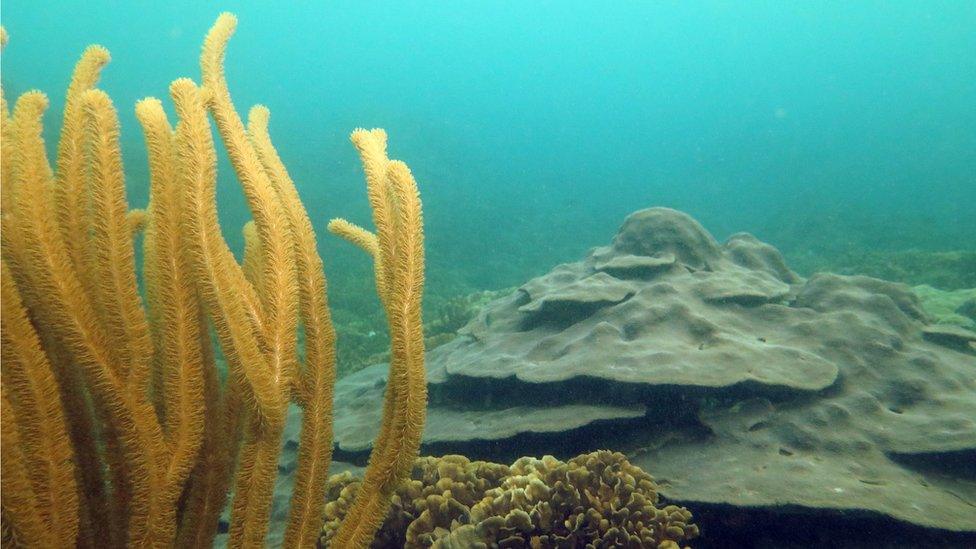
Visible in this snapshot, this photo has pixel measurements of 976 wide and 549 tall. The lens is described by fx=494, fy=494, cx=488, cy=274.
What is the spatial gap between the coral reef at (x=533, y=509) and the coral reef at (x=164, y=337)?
29.2 inches

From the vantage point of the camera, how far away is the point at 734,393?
13.8ft

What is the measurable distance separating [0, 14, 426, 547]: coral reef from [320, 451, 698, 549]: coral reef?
0.74 m

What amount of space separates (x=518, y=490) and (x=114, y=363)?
82.8 inches

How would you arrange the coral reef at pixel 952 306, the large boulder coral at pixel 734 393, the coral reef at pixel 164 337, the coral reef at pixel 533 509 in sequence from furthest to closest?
1. the coral reef at pixel 952 306
2. the large boulder coral at pixel 734 393
3. the coral reef at pixel 533 509
4. the coral reef at pixel 164 337

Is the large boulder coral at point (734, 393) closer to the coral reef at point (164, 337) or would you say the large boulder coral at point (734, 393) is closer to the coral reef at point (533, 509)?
the coral reef at point (533, 509)

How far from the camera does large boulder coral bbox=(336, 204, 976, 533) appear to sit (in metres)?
3.27

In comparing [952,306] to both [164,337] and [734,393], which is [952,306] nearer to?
[734,393]

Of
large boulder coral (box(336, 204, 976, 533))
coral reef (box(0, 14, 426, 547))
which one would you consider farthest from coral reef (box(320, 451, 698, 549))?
coral reef (box(0, 14, 426, 547))

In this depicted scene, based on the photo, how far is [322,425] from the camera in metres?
2.31

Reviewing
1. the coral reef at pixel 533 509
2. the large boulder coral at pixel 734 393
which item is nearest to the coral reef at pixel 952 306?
the large boulder coral at pixel 734 393

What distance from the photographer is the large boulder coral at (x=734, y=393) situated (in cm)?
327

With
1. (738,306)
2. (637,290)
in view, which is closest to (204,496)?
(637,290)

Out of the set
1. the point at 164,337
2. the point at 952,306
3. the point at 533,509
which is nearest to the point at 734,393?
the point at 533,509

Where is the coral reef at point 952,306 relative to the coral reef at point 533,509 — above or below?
above
